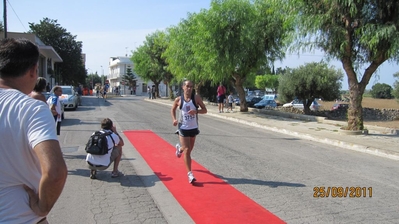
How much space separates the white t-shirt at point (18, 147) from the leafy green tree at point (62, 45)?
181ft

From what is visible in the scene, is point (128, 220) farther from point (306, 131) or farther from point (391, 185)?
point (306, 131)

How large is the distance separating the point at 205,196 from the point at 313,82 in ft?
74.3

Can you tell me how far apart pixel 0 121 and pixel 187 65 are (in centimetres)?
2512

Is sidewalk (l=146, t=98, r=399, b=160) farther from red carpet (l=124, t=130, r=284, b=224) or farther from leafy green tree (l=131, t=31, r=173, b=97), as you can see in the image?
leafy green tree (l=131, t=31, r=173, b=97)

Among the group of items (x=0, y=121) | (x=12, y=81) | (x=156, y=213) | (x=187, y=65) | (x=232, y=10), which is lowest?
(x=156, y=213)

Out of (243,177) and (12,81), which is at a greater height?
(12,81)

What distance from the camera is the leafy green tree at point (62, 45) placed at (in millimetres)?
53156

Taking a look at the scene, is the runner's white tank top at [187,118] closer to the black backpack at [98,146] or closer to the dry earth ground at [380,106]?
the black backpack at [98,146]

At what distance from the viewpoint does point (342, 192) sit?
5684 millimetres

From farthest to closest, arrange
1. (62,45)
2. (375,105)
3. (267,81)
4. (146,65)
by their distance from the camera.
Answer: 1. (267,81)
2. (62,45)
3. (146,65)
4. (375,105)

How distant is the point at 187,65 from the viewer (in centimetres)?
2667

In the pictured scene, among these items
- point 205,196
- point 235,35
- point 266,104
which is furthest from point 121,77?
point 205,196

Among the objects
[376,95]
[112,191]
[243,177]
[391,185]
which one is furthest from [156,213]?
[376,95]

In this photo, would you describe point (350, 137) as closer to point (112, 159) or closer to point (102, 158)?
point (112, 159)
